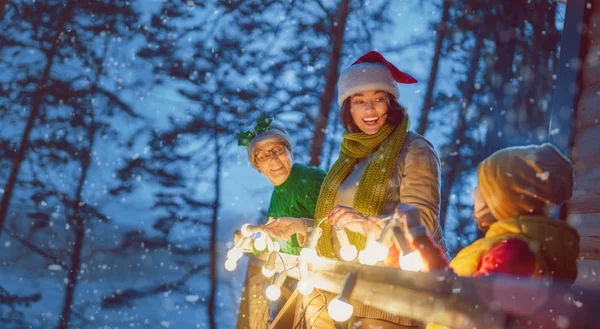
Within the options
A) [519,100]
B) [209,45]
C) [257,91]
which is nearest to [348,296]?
[257,91]

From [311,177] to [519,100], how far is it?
26.2 feet

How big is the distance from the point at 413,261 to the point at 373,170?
1006 mm

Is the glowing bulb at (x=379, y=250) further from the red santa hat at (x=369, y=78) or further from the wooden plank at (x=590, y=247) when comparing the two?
the wooden plank at (x=590, y=247)

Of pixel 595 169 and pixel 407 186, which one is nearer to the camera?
pixel 407 186

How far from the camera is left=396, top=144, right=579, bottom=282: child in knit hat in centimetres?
124

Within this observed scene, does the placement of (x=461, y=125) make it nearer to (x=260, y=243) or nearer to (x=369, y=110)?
(x=369, y=110)

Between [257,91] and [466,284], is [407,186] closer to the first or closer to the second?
[466,284]

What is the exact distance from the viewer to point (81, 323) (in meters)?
10.5

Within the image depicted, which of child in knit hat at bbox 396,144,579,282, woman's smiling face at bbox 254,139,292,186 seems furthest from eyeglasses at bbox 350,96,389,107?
child in knit hat at bbox 396,144,579,282

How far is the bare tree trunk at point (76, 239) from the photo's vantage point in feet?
33.1

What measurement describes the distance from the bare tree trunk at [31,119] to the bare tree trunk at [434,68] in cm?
720

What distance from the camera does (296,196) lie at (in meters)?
3.40

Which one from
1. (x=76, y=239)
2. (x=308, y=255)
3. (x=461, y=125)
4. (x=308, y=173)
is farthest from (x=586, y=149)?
(x=76, y=239)

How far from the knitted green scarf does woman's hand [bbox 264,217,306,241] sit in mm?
286
